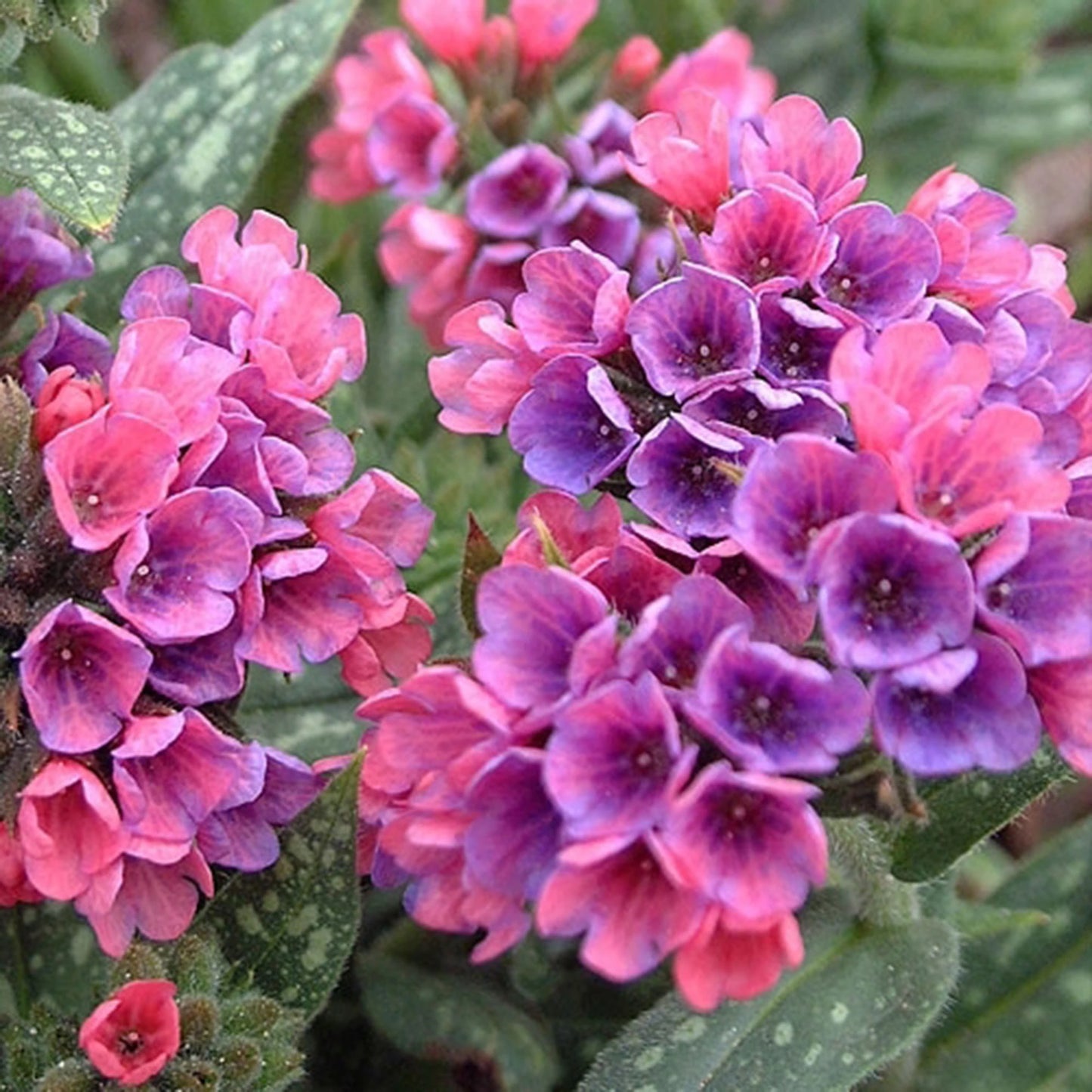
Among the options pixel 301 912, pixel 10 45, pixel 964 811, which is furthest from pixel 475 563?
pixel 10 45

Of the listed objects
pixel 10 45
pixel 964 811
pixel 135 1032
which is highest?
pixel 10 45

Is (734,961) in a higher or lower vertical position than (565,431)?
lower

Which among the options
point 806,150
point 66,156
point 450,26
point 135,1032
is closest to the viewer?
point 135,1032

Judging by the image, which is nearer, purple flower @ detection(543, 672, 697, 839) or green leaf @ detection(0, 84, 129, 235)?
purple flower @ detection(543, 672, 697, 839)

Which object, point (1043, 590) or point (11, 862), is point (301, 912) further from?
point (1043, 590)

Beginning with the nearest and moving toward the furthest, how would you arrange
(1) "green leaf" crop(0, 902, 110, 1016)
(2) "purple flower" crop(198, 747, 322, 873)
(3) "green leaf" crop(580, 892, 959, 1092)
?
(2) "purple flower" crop(198, 747, 322, 873)
(3) "green leaf" crop(580, 892, 959, 1092)
(1) "green leaf" crop(0, 902, 110, 1016)

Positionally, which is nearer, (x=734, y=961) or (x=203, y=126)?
(x=734, y=961)

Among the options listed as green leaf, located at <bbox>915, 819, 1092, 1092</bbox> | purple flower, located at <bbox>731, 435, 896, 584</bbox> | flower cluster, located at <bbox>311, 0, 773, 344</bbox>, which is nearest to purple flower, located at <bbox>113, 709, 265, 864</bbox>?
purple flower, located at <bbox>731, 435, 896, 584</bbox>

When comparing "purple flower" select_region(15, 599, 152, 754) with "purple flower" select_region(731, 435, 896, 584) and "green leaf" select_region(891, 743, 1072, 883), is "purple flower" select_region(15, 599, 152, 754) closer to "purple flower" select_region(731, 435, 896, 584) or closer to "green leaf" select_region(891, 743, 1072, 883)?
"purple flower" select_region(731, 435, 896, 584)
